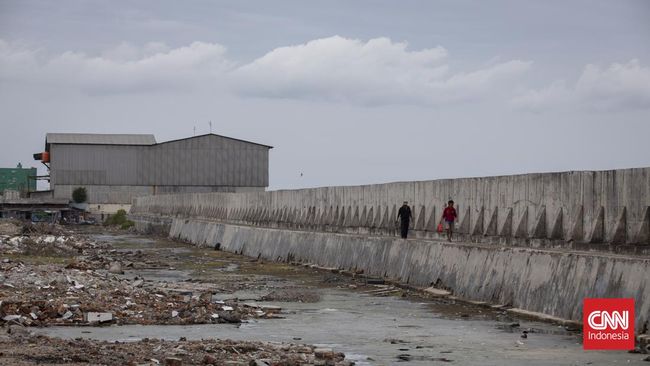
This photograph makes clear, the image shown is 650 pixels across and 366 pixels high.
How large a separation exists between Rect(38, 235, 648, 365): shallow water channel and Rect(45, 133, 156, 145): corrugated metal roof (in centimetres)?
7793

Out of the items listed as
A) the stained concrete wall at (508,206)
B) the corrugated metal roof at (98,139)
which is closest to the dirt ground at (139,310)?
the stained concrete wall at (508,206)

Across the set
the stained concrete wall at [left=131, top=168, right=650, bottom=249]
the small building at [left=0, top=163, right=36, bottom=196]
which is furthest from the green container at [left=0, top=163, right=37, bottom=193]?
the stained concrete wall at [left=131, top=168, right=650, bottom=249]

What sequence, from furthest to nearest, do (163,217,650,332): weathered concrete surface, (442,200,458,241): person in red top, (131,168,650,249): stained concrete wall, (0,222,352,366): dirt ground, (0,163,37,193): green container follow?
(0,163,37,193): green container
(442,200,458,241): person in red top
(131,168,650,249): stained concrete wall
(163,217,650,332): weathered concrete surface
(0,222,352,366): dirt ground

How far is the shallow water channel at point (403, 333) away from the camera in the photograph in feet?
42.1

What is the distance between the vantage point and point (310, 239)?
34.2 metres

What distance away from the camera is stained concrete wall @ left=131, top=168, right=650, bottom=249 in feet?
58.1

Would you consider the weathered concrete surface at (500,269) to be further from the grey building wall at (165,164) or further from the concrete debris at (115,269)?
the grey building wall at (165,164)

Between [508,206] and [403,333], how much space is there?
907 cm

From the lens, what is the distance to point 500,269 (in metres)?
19.7

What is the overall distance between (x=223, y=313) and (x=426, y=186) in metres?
14.1

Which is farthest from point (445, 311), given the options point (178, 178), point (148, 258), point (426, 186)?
point (178, 178)

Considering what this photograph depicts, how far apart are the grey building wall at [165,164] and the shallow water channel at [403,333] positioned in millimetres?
74622

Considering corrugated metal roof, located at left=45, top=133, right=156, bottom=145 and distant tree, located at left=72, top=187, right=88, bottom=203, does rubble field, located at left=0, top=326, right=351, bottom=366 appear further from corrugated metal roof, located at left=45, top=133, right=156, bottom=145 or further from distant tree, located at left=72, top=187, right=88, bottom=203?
corrugated metal roof, located at left=45, top=133, right=156, bottom=145

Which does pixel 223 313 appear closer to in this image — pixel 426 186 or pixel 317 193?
pixel 426 186
